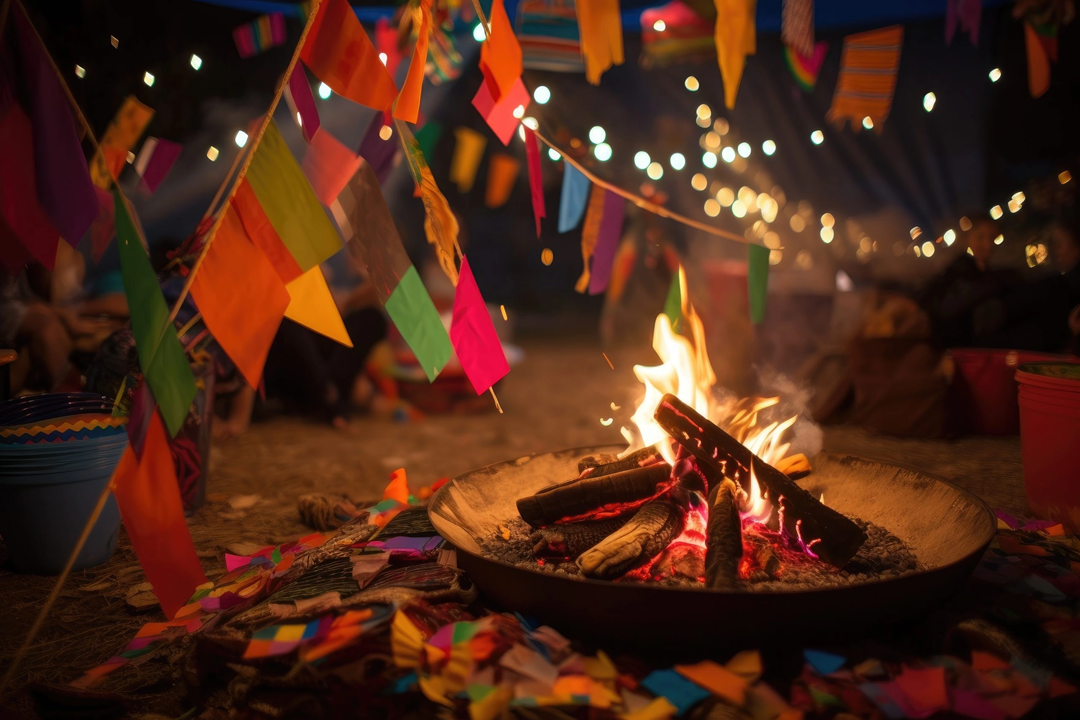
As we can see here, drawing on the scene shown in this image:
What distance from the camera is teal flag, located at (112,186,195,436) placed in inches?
63.7

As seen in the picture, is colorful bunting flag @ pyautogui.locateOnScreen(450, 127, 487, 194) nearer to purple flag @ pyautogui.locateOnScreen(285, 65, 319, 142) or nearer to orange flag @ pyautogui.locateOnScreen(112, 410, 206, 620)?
purple flag @ pyautogui.locateOnScreen(285, 65, 319, 142)

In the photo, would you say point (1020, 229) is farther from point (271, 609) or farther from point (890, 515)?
point (271, 609)

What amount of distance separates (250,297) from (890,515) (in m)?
2.02

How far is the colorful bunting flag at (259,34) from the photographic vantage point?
4.56 m

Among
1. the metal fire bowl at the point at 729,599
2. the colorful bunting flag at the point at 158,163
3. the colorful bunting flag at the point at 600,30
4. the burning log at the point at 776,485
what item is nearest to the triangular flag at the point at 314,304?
the metal fire bowl at the point at 729,599

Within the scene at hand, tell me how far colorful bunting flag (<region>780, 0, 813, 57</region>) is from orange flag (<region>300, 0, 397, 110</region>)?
Result: 1694 mm

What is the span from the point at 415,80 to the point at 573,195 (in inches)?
45.8

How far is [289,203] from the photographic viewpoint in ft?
5.92

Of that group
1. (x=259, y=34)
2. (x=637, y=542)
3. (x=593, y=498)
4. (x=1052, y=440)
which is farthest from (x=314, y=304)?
(x=259, y=34)

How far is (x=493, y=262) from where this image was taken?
863 cm

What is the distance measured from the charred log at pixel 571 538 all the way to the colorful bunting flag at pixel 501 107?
49.6 inches

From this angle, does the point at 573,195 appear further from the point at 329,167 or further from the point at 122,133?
the point at 122,133

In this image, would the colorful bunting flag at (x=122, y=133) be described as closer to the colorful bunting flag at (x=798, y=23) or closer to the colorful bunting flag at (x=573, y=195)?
the colorful bunting flag at (x=573, y=195)

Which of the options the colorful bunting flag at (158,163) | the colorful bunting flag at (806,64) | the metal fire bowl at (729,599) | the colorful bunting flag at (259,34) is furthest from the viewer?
the colorful bunting flag at (806,64)
